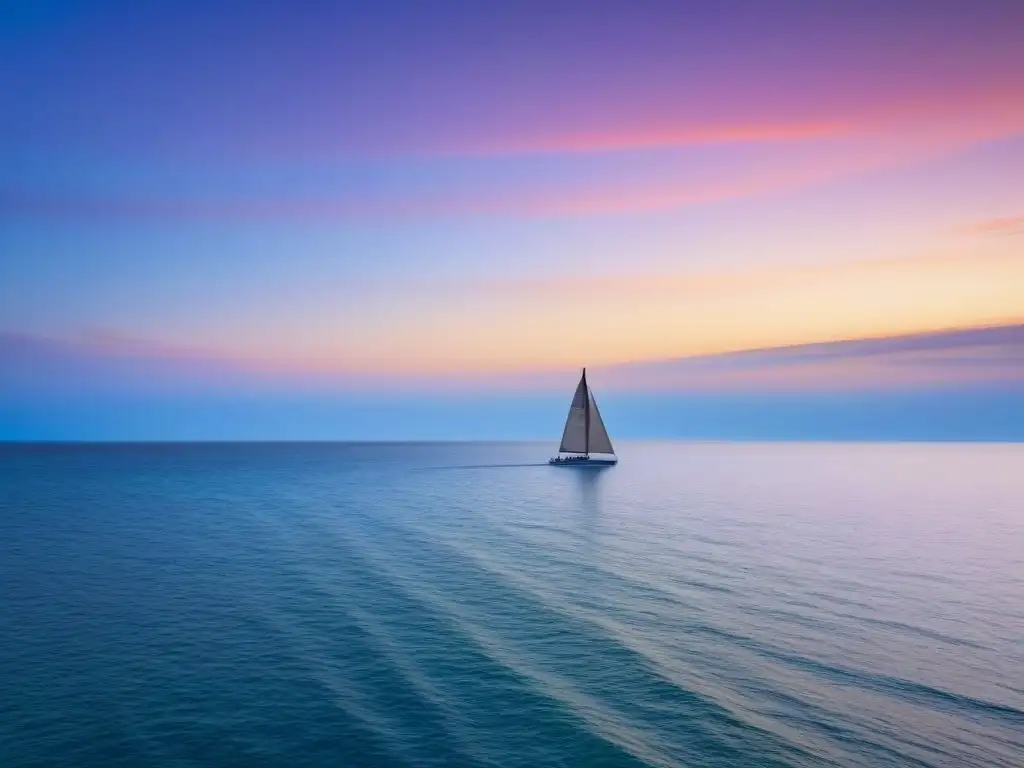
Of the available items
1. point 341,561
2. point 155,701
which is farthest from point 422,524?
point 155,701

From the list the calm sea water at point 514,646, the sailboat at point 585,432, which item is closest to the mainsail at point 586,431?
the sailboat at point 585,432

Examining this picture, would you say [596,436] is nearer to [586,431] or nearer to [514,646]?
[586,431]

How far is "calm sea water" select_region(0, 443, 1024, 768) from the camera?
22125 millimetres

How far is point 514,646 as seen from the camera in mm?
31844

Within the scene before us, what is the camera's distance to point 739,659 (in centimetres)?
2959

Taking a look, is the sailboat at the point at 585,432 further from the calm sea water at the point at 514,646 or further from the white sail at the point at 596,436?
the calm sea water at the point at 514,646

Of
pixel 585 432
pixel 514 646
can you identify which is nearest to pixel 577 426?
pixel 585 432

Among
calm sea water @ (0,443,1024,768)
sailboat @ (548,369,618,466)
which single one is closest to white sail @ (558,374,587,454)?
sailboat @ (548,369,618,466)

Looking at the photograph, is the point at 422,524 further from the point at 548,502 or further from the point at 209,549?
the point at 548,502

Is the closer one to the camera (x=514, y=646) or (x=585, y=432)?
(x=514, y=646)

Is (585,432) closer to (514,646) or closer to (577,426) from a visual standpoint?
(577,426)

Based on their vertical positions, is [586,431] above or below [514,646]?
above

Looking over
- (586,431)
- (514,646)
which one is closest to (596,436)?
(586,431)

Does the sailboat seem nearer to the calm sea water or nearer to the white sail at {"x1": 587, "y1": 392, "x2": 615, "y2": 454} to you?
the white sail at {"x1": 587, "y1": 392, "x2": 615, "y2": 454}
